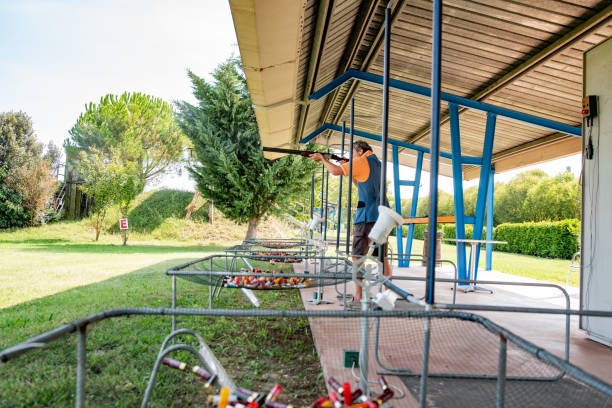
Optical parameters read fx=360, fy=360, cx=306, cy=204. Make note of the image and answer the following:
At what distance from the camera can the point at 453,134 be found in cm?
513

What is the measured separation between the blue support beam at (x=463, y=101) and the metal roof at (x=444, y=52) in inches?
6.0

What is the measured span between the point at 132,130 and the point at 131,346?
2155 cm

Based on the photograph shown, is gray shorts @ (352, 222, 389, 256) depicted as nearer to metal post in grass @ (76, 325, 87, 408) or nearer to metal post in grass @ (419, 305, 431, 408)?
metal post in grass @ (419, 305, 431, 408)

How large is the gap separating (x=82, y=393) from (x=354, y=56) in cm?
468

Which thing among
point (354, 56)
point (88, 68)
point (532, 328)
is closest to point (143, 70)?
point (88, 68)

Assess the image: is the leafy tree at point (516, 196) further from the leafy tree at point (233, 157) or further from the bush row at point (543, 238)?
the leafy tree at point (233, 157)

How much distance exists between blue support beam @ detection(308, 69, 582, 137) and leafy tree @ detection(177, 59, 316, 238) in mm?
7017

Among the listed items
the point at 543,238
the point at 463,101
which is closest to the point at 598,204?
the point at 463,101

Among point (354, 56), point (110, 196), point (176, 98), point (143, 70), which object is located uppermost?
point (143, 70)

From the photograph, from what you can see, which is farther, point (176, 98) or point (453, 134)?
point (176, 98)

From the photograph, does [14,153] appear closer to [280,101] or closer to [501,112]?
[280,101]

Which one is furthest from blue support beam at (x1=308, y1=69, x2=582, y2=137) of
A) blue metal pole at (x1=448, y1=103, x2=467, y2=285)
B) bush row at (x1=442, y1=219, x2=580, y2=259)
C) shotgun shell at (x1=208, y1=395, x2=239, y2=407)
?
bush row at (x1=442, y1=219, x2=580, y2=259)

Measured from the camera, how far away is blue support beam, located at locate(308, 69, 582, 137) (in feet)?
16.0

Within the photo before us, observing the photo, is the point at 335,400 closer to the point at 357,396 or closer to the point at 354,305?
the point at 357,396
